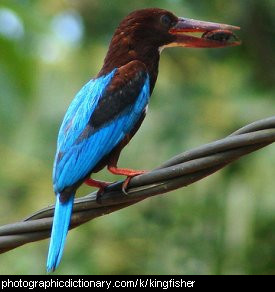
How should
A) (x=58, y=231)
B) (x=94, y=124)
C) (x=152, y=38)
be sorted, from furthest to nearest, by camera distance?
1. (x=152, y=38)
2. (x=94, y=124)
3. (x=58, y=231)

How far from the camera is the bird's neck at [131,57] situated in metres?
4.57

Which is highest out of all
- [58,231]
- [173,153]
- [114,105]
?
[173,153]

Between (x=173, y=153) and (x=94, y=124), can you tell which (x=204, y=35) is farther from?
(x=173, y=153)

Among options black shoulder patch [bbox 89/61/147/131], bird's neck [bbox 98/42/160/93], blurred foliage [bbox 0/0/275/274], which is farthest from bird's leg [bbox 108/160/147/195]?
blurred foliage [bbox 0/0/275/274]

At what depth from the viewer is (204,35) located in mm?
4727

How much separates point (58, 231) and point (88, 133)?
0.59m

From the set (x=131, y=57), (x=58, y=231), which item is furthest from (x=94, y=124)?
(x=58, y=231)

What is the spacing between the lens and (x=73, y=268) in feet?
22.7

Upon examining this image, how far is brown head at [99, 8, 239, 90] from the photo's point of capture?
4.61m

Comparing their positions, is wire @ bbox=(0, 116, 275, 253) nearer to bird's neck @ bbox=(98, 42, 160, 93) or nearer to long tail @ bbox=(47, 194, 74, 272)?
long tail @ bbox=(47, 194, 74, 272)

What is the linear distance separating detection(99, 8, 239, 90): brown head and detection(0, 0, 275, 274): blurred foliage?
1.36 meters

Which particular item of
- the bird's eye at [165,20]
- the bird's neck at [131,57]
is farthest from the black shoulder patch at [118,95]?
the bird's eye at [165,20]

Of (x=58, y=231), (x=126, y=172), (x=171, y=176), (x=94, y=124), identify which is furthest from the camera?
(x=94, y=124)

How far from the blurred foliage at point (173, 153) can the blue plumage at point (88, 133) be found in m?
1.61
